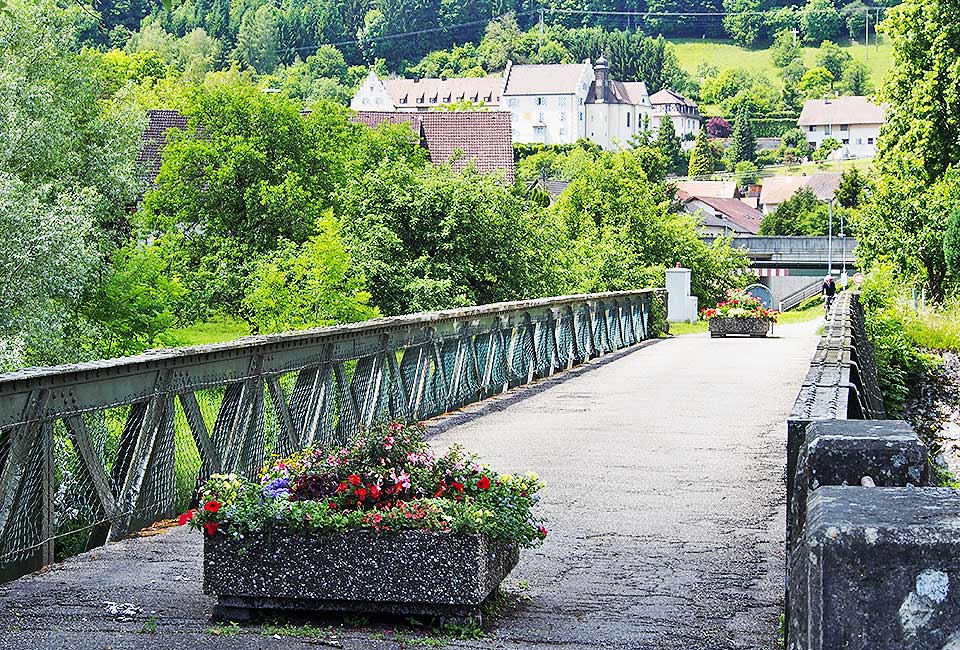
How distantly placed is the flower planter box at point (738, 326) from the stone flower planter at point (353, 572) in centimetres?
2833

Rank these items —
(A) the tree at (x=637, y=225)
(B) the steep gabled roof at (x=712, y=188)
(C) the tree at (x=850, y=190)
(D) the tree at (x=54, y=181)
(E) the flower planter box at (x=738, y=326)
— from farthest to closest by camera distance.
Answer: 1. (B) the steep gabled roof at (x=712, y=188)
2. (C) the tree at (x=850, y=190)
3. (A) the tree at (x=637, y=225)
4. (E) the flower planter box at (x=738, y=326)
5. (D) the tree at (x=54, y=181)

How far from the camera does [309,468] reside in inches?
249

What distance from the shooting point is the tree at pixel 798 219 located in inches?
5295

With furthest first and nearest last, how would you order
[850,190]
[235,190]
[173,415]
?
[850,190], [235,190], [173,415]

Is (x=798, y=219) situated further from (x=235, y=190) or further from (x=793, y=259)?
(x=235, y=190)

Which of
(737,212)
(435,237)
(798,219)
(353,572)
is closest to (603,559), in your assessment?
(353,572)

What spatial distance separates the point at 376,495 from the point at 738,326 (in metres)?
28.6

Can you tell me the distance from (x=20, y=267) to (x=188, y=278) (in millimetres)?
8005

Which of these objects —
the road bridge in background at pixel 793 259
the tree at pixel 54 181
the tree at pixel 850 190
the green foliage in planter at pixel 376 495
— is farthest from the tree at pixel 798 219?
the green foliage in planter at pixel 376 495

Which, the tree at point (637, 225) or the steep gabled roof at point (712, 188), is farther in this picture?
the steep gabled roof at point (712, 188)

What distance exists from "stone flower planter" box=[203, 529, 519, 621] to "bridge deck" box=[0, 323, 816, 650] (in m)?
0.15

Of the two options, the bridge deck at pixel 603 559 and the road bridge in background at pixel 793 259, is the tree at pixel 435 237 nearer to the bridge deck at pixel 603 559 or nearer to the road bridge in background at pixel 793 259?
the bridge deck at pixel 603 559

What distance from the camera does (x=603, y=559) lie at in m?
7.61

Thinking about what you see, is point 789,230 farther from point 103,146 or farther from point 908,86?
point 103,146
